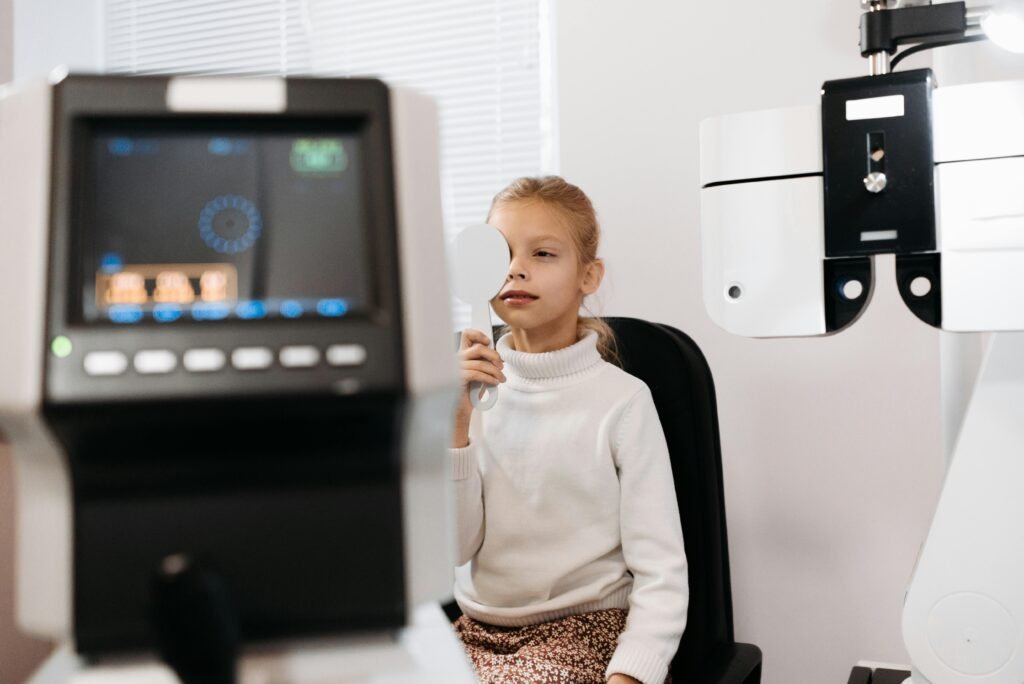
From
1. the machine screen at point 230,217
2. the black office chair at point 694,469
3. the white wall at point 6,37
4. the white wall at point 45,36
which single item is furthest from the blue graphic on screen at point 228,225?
the white wall at point 6,37

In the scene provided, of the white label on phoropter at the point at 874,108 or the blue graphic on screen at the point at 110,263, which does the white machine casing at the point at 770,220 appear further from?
the blue graphic on screen at the point at 110,263

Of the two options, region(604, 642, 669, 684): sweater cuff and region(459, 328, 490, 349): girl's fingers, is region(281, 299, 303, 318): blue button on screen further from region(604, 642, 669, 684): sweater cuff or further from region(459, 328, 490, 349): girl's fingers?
region(604, 642, 669, 684): sweater cuff

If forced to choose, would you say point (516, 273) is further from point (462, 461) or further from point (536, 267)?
point (462, 461)

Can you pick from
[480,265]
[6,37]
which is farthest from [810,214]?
[6,37]

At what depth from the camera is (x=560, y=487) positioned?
1.32m

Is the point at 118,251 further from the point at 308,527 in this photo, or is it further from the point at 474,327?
the point at 474,327

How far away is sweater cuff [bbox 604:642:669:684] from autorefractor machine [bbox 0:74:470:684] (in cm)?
72

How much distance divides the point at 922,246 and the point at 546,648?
2.19 feet

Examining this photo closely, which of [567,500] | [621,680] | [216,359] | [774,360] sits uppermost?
[216,359]

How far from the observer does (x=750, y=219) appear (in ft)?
2.68

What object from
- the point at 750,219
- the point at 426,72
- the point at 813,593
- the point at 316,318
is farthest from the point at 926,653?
the point at 426,72

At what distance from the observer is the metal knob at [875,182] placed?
2.51 ft

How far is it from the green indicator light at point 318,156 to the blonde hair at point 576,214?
98 centimetres

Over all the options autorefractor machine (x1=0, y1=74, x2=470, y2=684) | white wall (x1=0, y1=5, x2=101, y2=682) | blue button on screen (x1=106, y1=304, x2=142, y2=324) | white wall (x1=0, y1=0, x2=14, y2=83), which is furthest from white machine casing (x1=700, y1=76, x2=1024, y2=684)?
white wall (x1=0, y1=0, x2=14, y2=83)
